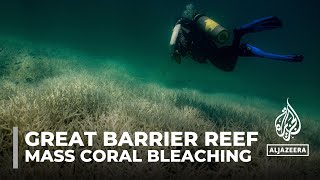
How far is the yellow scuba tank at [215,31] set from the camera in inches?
255

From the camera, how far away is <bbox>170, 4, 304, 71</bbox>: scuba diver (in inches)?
272

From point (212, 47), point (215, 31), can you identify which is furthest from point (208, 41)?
point (215, 31)

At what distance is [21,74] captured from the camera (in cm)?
1334

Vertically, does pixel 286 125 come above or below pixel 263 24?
below

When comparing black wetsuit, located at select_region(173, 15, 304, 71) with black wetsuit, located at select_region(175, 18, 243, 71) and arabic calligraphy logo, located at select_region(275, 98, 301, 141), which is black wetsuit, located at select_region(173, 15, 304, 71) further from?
arabic calligraphy logo, located at select_region(275, 98, 301, 141)

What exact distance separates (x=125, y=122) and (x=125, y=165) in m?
1.51

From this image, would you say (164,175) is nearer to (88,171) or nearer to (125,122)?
(88,171)

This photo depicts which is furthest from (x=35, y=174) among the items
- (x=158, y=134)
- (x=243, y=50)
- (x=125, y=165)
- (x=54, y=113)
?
(x=243, y=50)

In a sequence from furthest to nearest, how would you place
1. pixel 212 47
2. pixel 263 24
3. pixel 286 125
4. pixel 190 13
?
pixel 190 13, pixel 212 47, pixel 263 24, pixel 286 125

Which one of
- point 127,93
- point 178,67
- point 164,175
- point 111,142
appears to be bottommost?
point 164,175

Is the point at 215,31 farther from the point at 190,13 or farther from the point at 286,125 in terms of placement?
the point at 286,125

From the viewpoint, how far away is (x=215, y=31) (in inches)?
257

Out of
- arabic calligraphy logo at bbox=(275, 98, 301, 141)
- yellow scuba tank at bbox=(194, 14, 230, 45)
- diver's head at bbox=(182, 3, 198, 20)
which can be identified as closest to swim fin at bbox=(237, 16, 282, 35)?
yellow scuba tank at bbox=(194, 14, 230, 45)

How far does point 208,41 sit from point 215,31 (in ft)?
2.96
